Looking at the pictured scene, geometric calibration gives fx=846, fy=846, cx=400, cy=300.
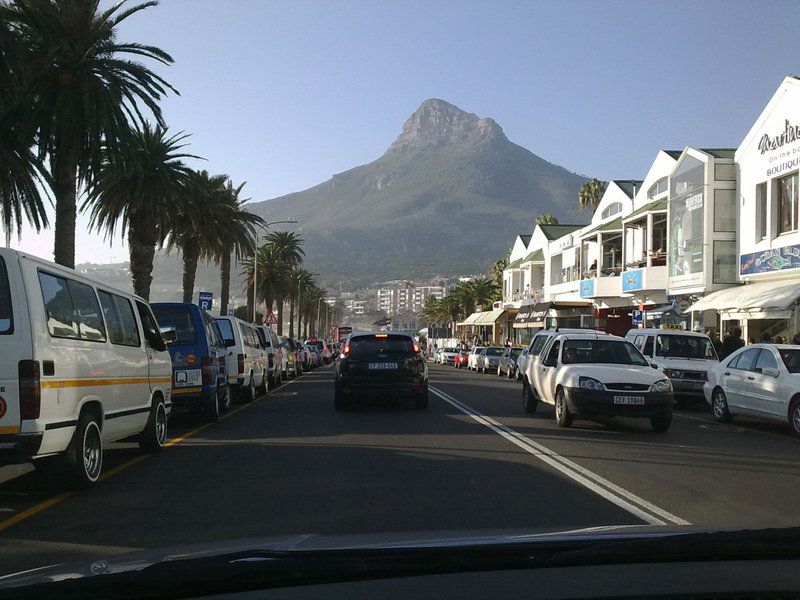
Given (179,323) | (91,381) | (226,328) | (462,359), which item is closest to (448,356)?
(462,359)

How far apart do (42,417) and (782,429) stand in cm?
1384

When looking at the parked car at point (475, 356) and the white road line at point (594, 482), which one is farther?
the parked car at point (475, 356)

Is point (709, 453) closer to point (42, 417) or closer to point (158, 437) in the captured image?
point (158, 437)

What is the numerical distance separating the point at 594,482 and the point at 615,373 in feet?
17.2

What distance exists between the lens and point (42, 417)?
7.47 m

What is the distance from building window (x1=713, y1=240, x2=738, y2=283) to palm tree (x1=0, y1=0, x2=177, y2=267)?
2317cm

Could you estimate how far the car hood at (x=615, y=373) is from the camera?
13.9 meters

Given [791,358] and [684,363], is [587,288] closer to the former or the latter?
[684,363]

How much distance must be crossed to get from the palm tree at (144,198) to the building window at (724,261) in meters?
21.1

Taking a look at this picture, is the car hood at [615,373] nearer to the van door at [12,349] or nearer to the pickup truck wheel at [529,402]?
the pickup truck wheel at [529,402]

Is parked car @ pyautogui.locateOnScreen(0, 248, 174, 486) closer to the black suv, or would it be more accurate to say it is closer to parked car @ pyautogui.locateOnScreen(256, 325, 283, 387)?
the black suv

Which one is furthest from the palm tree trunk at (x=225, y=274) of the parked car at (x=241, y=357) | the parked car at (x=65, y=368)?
the parked car at (x=65, y=368)

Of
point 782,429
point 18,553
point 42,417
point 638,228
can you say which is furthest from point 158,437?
point 638,228

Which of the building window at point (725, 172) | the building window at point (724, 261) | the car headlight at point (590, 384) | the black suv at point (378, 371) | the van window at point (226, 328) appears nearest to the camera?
the car headlight at point (590, 384)
